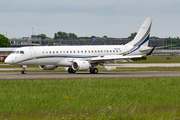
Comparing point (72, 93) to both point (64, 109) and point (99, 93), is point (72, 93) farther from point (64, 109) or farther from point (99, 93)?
point (64, 109)

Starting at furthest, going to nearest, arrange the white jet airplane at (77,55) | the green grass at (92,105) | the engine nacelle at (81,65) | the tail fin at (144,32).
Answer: the tail fin at (144,32)
the engine nacelle at (81,65)
the white jet airplane at (77,55)
the green grass at (92,105)

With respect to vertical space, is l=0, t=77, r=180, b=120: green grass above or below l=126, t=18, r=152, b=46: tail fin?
below

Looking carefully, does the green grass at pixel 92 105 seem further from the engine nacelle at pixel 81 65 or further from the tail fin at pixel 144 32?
the tail fin at pixel 144 32

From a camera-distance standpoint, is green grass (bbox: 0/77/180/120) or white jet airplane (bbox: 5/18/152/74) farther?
white jet airplane (bbox: 5/18/152/74)

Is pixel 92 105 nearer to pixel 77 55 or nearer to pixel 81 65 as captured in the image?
pixel 81 65

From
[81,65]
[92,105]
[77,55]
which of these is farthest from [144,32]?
[92,105]

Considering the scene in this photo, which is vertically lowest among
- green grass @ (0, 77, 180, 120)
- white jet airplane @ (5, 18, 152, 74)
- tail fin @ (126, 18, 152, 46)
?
green grass @ (0, 77, 180, 120)

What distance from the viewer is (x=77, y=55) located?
4603 centimetres

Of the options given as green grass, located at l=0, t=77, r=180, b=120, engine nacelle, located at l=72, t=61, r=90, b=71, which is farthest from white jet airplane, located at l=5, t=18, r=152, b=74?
green grass, located at l=0, t=77, r=180, b=120

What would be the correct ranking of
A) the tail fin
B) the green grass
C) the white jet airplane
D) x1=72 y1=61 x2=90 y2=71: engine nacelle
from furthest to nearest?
the tail fin, x1=72 y1=61 x2=90 y2=71: engine nacelle, the white jet airplane, the green grass

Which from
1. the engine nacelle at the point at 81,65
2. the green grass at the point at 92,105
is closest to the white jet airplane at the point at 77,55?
the engine nacelle at the point at 81,65

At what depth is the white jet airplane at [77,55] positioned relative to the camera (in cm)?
4250

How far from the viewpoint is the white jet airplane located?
42.5 meters

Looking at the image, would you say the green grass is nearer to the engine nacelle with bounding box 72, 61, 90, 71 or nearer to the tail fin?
the engine nacelle with bounding box 72, 61, 90, 71
